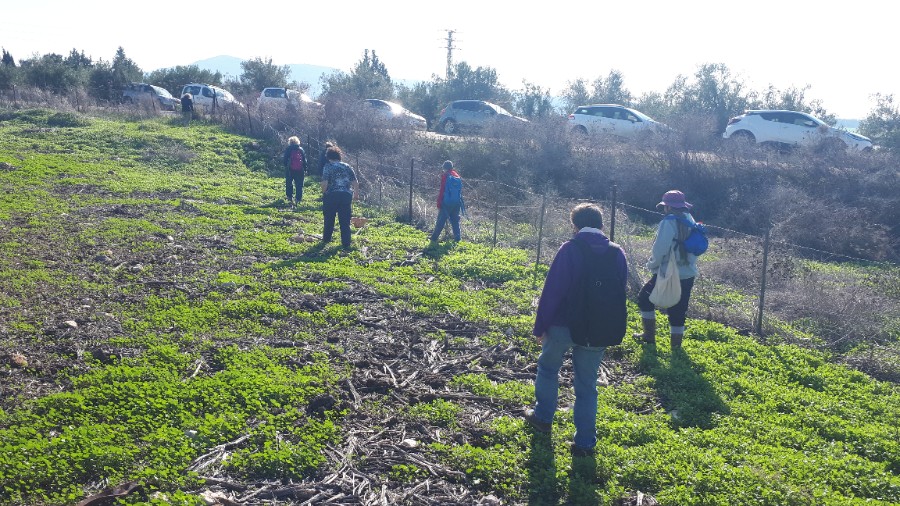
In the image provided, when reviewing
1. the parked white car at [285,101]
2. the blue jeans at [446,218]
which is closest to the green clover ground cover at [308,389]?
the blue jeans at [446,218]

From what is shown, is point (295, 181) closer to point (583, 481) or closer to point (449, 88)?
point (583, 481)

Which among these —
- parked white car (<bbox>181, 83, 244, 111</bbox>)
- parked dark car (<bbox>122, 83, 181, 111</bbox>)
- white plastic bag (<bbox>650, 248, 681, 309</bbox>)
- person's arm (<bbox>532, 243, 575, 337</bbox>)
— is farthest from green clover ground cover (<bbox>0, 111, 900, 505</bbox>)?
parked dark car (<bbox>122, 83, 181, 111</bbox>)

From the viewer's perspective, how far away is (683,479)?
4660 mm

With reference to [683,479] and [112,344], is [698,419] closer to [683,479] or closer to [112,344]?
[683,479]

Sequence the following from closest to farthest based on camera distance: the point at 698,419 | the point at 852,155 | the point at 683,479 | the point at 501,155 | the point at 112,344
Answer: the point at 683,479 → the point at 698,419 → the point at 112,344 → the point at 852,155 → the point at 501,155

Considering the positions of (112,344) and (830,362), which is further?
(830,362)

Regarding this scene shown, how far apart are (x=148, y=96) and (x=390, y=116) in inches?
595

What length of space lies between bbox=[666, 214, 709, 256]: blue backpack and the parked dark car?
3055 cm

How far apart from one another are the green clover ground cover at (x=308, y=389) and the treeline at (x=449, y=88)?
20.5 meters

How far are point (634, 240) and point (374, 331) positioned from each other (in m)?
9.47

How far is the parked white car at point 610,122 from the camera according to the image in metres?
24.5

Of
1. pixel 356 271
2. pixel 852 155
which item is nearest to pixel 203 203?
pixel 356 271

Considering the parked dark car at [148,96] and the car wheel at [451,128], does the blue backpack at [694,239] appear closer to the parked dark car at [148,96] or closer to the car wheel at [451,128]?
the car wheel at [451,128]

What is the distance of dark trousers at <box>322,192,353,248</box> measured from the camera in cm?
1145
